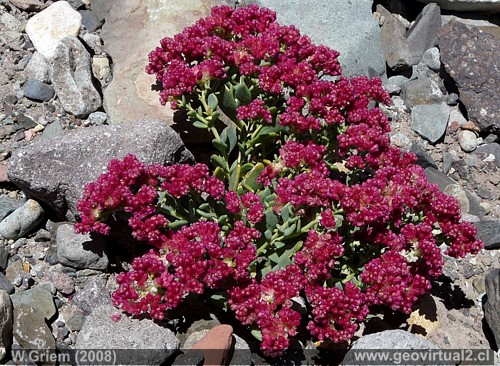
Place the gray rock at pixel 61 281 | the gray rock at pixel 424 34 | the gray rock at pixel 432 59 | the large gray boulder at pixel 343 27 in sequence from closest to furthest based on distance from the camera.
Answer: the gray rock at pixel 61 281
the large gray boulder at pixel 343 27
the gray rock at pixel 432 59
the gray rock at pixel 424 34

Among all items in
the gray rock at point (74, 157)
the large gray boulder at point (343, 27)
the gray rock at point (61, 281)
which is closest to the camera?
the gray rock at point (61, 281)

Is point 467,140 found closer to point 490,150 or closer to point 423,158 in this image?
point 490,150

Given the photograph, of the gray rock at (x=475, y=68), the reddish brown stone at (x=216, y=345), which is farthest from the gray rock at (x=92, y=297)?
the gray rock at (x=475, y=68)

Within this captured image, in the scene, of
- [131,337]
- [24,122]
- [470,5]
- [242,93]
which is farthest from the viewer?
[470,5]

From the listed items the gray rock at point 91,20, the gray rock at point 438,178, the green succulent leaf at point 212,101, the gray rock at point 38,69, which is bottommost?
the gray rock at point 438,178

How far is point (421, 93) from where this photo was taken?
5504 mm

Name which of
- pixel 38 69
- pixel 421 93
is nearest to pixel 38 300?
pixel 38 69

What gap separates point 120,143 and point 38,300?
42.4 inches

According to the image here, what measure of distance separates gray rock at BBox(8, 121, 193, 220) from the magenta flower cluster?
256 millimetres

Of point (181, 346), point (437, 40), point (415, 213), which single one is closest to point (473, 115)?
point (437, 40)

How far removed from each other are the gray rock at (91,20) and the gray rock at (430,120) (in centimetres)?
276

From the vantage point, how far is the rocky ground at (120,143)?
3.70m

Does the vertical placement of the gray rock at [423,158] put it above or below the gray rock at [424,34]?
below

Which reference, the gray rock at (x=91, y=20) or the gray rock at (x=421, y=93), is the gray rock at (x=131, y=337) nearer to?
the gray rock at (x=91, y=20)
